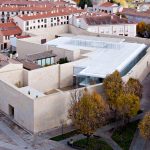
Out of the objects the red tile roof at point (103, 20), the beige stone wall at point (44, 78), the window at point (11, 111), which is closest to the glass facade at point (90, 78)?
the beige stone wall at point (44, 78)

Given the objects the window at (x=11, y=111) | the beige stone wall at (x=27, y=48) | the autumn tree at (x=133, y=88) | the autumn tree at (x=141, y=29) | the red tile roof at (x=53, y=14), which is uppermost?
the red tile roof at (x=53, y=14)

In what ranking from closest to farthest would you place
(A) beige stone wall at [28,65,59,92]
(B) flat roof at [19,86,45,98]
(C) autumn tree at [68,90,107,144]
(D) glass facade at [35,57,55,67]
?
1. (C) autumn tree at [68,90,107,144]
2. (B) flat roof at [19,86,45,98]
3. (A) beige stone wall at [28,65,59,92]
4. (D) glass facade at [35,57,55,67]

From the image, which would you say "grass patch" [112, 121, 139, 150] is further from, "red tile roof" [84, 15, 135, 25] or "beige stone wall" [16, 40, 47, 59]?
"red tile roof" [84, 15, 135, 25]

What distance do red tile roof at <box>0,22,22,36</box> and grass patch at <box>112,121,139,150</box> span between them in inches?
998

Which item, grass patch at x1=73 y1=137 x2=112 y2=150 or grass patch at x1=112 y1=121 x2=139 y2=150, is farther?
grass patch at x1=112 y1=121 x2=139 y2=150

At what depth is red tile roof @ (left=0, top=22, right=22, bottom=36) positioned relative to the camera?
48747 millimetres

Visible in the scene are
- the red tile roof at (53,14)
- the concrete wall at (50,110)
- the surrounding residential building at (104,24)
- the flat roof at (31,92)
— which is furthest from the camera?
the red tile roof at (53,14)

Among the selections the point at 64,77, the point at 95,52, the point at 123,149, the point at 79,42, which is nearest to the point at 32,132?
the point at 123,149

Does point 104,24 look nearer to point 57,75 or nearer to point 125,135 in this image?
point 57,75

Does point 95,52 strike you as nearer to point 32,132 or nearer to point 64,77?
point 64,77

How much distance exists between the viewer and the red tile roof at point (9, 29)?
48.7m

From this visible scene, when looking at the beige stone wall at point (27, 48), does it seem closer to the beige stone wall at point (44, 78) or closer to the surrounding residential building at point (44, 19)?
the beige stone wall at point (44, 78)

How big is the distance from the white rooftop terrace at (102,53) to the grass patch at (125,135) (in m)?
5.54

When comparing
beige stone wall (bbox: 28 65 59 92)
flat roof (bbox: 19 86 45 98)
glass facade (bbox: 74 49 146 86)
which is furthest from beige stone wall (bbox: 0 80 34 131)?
glass facade (bbox: 74 49 146 86)
